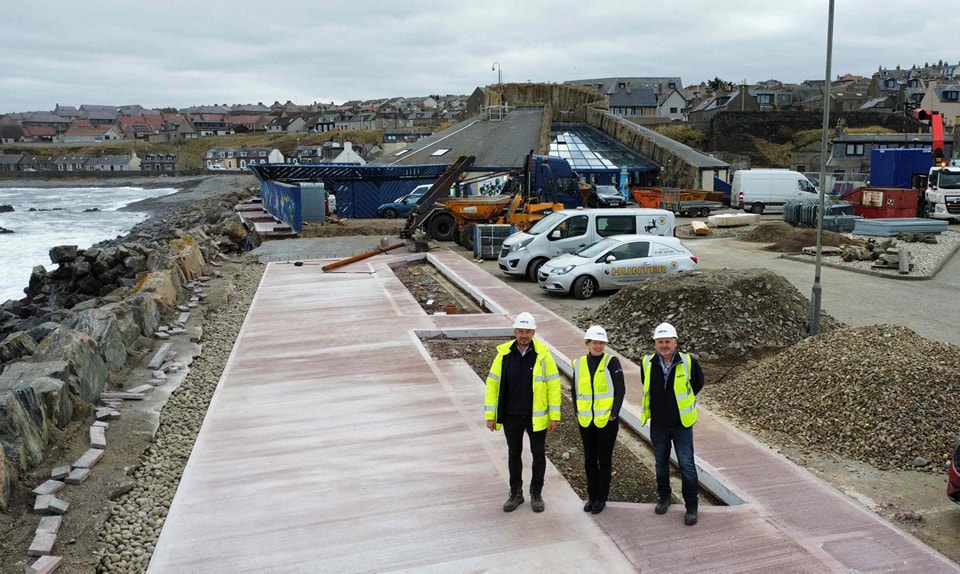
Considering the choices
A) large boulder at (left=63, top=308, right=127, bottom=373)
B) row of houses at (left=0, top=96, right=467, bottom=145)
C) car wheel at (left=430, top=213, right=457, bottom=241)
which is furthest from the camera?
row of houses at (left=0, top=96, right=467, bottom=145)

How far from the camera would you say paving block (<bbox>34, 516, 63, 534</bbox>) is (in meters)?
6.22

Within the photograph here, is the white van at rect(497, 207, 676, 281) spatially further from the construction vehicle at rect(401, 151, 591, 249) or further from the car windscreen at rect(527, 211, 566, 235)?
the construction vehicle at rect(401, 151, 591, 249)

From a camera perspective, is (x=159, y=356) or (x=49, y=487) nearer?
(x=49, y=487)

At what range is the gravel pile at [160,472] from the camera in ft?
20.3

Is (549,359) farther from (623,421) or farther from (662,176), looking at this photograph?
(662,176)

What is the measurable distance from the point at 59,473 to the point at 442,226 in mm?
21062

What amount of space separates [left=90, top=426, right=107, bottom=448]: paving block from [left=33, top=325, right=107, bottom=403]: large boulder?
1034 mm

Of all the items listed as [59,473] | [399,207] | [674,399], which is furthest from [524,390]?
[399,207]

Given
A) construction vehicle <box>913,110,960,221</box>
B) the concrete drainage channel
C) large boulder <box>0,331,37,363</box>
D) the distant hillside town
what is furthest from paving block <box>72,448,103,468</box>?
the distant hillside town

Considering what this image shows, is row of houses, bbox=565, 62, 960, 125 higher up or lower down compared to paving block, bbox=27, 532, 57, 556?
higher up

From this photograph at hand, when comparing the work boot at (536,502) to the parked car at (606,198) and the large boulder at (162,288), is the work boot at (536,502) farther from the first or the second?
the parked car at (606,198)

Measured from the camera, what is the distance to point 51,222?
62.0m

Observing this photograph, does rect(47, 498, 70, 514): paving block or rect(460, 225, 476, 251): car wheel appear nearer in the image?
rect(47, 498, 70, 514): paving block

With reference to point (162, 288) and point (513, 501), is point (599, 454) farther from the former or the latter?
point (162, 288)
